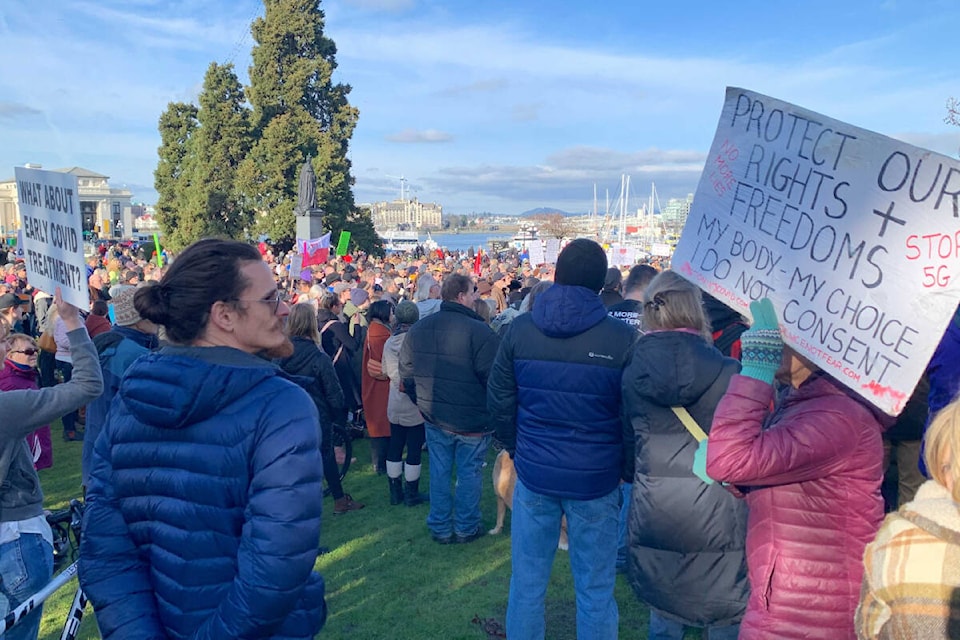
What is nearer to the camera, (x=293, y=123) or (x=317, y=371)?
(x=317, y=371)

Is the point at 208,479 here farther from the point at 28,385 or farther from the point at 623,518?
the point at 623,518

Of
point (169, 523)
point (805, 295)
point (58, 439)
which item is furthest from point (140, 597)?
point (58, 439)

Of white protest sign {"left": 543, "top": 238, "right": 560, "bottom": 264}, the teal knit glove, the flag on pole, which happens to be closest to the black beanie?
the teal knit glove

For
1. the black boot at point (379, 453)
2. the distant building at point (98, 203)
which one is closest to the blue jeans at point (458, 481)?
the black boot at point (379, 453)

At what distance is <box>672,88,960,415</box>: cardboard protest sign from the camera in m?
1.88

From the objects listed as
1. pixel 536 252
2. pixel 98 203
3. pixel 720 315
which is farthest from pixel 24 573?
pixel 98 203

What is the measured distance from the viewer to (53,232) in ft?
11.4

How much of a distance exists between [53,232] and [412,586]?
3.23 metres

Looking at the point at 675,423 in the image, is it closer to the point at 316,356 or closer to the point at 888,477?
the point at 888,477

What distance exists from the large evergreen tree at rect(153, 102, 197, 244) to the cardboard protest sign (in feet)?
120

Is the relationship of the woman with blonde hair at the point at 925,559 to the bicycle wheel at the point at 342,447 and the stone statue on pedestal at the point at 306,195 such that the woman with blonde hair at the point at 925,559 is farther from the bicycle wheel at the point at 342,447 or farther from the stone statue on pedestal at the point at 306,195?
the stone statue on pedestal at the point at 306,195

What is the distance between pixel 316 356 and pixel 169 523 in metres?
3.75

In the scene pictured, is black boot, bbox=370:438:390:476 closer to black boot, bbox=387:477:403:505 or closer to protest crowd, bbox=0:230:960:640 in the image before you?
black boot, bbox=387:477:403:505

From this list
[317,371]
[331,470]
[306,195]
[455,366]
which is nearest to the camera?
[455,366]
